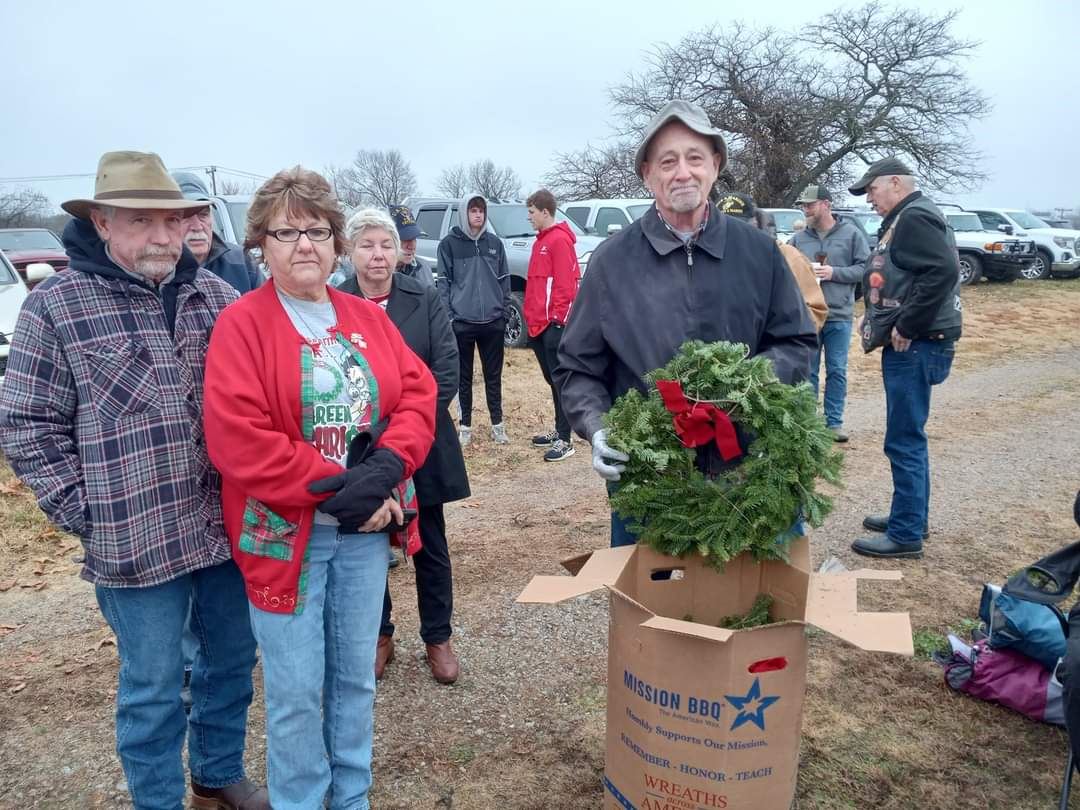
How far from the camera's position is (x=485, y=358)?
7.36 metres

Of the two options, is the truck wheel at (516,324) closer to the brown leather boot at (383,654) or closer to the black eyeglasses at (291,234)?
the brown leather boot at (383,654)

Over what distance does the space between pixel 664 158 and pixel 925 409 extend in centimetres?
281

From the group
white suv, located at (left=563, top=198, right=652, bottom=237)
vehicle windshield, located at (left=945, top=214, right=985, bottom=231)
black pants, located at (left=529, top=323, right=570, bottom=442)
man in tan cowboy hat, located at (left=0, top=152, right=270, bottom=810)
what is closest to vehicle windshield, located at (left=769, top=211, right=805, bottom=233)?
white suv, located at (left=563, top=198, right=652, bottom=237)

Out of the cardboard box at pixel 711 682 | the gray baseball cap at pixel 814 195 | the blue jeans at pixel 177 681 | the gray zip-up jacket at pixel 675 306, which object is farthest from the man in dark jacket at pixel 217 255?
the gray baseball cap at pixel 814 195

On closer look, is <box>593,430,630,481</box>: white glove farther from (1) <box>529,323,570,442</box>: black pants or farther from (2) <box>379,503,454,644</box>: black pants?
(1) <box>529,323,570,442</box>: black pants

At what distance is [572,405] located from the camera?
8.54ft

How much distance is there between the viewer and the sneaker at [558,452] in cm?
696

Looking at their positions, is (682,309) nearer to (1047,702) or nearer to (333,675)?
(333,675)

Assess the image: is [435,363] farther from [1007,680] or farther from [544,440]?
[544,440]

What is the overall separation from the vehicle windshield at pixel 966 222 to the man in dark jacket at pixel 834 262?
14625 mm

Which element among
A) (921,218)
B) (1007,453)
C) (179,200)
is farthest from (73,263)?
(1007,453)

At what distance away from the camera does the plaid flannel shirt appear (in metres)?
2.15

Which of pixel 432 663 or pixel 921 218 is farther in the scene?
pixel 921 218

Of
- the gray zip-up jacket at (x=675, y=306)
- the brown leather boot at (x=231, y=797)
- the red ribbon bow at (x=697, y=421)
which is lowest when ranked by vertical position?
the brown leather boot at (x=231, y=797)
